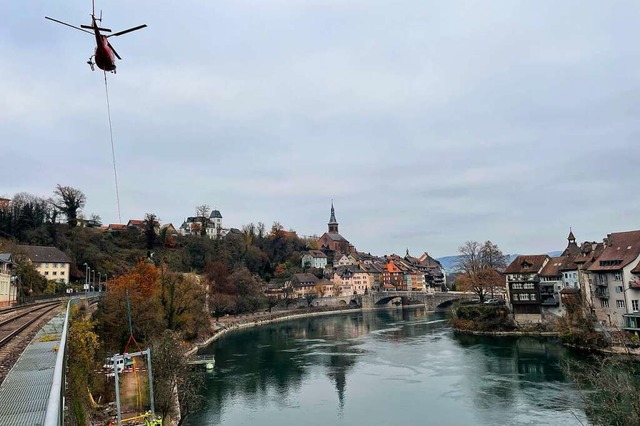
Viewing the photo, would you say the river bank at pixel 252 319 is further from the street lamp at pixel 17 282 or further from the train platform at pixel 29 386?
the train platform at pixel 29 386

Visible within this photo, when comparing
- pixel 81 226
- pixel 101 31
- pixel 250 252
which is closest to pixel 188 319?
pixel 101 31

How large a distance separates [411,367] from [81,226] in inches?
2408

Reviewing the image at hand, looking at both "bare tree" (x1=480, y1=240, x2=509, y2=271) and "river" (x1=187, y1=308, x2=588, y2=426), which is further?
"bare tree" (x1=480, y1=240, x2=509, y2=271)

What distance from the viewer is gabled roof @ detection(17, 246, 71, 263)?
57.7 meters

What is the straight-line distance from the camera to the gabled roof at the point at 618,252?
121 feet

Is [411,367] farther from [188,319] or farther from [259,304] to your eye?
[259,304]

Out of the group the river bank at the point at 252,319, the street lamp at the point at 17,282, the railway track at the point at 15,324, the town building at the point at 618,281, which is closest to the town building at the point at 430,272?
the river bank at the point at 252,319

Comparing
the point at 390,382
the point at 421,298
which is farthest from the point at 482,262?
the point at 390,382

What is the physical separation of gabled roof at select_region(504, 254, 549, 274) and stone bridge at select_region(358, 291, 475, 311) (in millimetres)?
25871

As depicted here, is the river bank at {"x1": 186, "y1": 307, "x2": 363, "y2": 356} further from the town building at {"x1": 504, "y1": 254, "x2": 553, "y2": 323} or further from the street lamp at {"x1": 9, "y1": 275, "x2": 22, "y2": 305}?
the town building at {"x1": 504, "y1": 254, "x2": 553, "y2": 323}

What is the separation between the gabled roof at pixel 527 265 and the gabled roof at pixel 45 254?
55.9 meters

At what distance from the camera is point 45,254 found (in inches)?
2359

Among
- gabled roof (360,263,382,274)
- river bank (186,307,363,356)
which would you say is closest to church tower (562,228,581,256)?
river bank (186,307,363,356)

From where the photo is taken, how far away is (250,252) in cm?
9381
